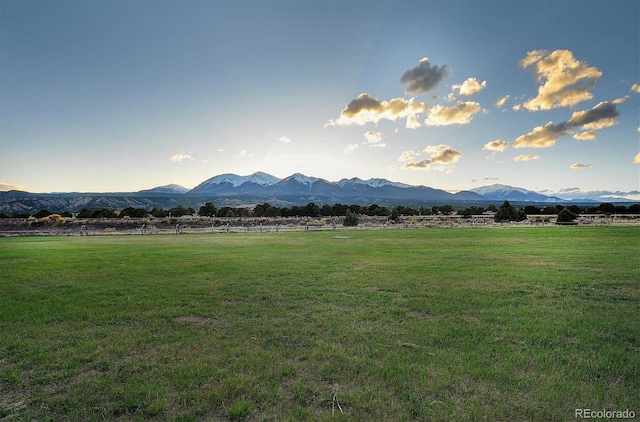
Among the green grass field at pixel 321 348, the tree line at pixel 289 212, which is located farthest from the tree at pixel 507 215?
the green grass field at pixel 321 348

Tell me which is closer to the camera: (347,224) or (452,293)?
(452,293)

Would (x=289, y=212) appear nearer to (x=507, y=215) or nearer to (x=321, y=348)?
(x=507, y=215)

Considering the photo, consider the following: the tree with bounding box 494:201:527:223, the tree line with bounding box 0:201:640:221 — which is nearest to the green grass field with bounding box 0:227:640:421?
the tree with bounding box 494:201:527:223

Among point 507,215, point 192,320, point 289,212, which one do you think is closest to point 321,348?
point 192,320

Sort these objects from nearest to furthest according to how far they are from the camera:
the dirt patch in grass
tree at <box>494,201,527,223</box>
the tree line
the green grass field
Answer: the green grass field, the dirt patch in grass, tree at <box>494,201,527,223</box>, the tree line

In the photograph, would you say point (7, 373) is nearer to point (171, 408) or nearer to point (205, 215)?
point (171, 408)

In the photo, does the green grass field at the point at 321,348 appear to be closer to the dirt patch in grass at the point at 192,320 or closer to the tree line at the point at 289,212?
the dirt patch in grass at the point at 192,320

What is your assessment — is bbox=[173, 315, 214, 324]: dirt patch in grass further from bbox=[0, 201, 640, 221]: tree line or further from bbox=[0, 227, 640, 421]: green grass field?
bbox=[0, 201, 640, 221]: tree line

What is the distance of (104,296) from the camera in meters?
10.1

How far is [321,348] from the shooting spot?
237 inches

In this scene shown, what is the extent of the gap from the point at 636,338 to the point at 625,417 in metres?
Result: 3.34

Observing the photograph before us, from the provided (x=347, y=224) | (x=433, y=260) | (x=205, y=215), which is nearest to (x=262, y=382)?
(x=433, y=260)

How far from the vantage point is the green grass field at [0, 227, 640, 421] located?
14.3 feet

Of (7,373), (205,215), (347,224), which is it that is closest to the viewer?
(7,373)
